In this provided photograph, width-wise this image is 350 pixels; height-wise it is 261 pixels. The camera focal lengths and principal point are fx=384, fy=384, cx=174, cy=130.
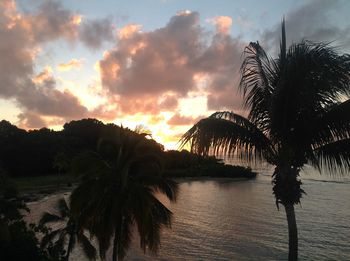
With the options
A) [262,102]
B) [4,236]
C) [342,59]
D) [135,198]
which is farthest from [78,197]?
[342,59]

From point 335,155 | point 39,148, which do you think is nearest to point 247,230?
point 335,155

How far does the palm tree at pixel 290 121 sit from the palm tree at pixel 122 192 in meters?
5.90

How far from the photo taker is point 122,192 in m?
18.1

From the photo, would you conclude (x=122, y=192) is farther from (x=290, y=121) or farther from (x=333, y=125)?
(x=333, y=125)

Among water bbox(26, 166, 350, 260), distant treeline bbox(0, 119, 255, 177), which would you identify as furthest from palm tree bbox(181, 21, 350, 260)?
distant treeline bbox(0, 119, 255, 177)

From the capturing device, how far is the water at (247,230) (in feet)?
112

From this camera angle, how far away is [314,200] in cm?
6831

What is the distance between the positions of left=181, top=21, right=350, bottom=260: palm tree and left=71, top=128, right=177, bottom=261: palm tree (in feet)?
19.3

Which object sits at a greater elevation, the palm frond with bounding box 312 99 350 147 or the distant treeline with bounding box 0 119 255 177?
the distant treeline with bounding box 0 119 255 177

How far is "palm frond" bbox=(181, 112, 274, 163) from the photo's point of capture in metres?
13.0

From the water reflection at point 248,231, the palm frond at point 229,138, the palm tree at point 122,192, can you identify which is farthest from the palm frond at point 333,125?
the water reflection at point 248,231

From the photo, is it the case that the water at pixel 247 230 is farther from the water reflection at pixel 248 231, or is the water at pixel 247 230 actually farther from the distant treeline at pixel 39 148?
the distant treeline at pixel 39 148

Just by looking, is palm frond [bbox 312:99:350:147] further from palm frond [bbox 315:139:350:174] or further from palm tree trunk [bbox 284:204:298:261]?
palm tree trunk [bbox 284:204:298:261]

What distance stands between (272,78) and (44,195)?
6448 centimetres
